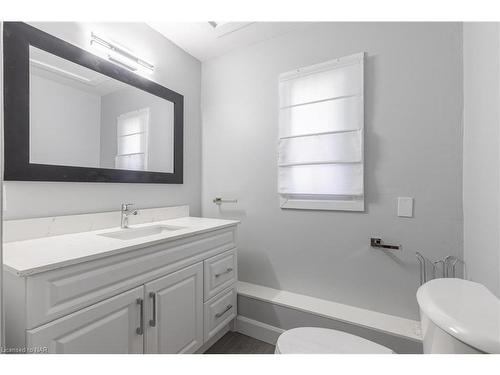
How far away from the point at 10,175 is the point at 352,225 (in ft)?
6.26

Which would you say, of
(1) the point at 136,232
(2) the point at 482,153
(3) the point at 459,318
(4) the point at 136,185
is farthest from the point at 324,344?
(4) the point at 136,185

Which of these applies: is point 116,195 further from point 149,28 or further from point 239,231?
point 149,28

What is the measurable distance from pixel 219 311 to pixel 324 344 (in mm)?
769

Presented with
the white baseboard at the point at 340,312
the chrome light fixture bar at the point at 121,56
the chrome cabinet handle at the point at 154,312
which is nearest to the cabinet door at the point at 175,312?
the chrome cabinet handle at the point at 154,312

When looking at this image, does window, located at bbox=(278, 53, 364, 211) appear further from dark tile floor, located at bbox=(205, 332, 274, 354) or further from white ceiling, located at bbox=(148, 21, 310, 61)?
dark tile floor, located at bbox=(205, 332, 274, 354)

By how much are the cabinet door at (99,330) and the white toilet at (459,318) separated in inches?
43.5

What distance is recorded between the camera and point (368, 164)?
153 centimetres

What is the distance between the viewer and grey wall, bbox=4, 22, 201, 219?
117 centimetres

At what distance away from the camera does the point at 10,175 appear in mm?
1084

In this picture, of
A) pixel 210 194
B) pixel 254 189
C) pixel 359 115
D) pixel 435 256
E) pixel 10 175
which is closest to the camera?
pixel 10 175

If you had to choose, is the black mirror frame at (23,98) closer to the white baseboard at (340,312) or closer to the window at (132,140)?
the window at (132,140)

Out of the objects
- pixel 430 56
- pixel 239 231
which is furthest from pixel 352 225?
pixel 430 56

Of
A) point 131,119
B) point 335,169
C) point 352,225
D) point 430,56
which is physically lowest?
point 352,225

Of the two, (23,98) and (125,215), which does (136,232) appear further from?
(23,98)
